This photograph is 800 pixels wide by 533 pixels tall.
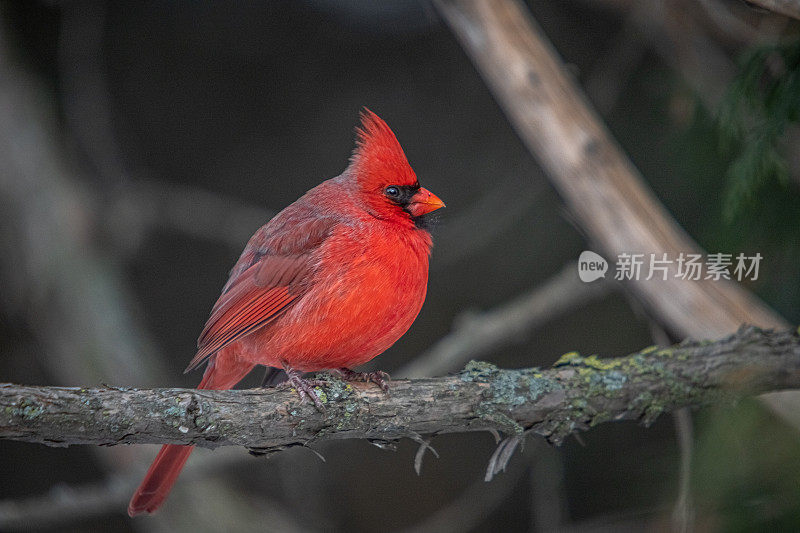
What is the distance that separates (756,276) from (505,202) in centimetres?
128

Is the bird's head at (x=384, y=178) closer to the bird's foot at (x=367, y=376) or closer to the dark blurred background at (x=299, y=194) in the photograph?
the bird's foot at (x=367, y=376)

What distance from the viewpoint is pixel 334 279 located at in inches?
78.5

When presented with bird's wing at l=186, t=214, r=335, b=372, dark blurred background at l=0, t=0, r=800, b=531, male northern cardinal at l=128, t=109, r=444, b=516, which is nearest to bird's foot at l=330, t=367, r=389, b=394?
male northern cardinal at l=128, t=109, r=444, b=516

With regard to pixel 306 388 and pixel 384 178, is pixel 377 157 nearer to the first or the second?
pixel 384 178

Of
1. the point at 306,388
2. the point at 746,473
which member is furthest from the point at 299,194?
the point at 746,473

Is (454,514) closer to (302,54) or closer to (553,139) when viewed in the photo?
(553,139)

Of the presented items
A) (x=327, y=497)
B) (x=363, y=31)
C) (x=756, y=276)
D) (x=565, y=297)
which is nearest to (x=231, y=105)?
(x=363, y=31)

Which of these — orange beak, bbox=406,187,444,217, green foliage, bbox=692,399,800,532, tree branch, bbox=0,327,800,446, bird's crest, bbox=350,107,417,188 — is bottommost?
green foliage, bbox=692,399,800,532

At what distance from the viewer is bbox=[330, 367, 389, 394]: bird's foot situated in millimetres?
1984

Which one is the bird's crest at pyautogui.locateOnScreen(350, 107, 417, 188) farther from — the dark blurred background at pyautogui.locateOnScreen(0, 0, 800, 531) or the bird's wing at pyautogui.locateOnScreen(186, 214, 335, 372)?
the dark blurred background at pyautogui.locateOnScreen(0, 0, 800, 531)

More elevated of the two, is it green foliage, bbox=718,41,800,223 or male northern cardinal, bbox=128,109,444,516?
green foliage, bbox=718,41,800,223

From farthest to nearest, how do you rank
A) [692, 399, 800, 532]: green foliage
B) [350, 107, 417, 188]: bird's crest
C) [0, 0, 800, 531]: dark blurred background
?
[0, 0, 800, 531]: dark blurred background < [692, 399, 800, 532]: green foliage < [350, 107, 417, 188]: bird's crest

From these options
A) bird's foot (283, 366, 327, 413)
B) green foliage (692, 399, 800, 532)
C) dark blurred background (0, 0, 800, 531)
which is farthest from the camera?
dark blurred background (0, 0, 800, 531)

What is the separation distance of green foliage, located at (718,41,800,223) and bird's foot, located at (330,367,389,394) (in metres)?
1.12
